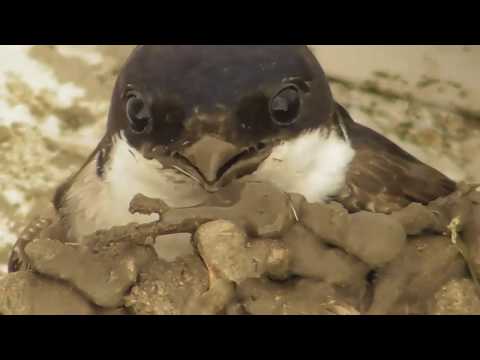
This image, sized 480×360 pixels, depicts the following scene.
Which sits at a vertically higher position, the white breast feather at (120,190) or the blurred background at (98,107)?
the white breast feather at (120,190)

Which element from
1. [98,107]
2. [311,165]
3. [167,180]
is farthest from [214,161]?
[98,107]

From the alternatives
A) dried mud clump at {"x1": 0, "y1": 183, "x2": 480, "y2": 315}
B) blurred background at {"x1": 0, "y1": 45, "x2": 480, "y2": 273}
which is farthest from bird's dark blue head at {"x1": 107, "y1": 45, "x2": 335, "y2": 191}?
blurred background at {"x1": 0, "y1": 45, "x2": 480, "y2": 273}

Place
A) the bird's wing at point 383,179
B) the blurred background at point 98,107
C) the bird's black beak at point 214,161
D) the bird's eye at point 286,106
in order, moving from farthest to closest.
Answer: the blurred background at point 98,107 → the bird's wing at point 383,179 → the bird's eye at point 286,106 → the bird's black beak at point 214,161

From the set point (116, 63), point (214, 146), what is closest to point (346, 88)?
point (116, 63)

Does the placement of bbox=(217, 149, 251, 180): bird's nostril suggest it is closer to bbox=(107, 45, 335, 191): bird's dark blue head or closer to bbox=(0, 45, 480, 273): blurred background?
bbox=(107, 45, 335, 191): bird's dark blue head

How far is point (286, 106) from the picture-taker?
5.69 ft

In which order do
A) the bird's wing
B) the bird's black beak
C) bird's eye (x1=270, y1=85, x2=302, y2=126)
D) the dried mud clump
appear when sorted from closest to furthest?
the dried mud clump
the bird's black beak
bird's eye (x1=270, y1=85, x2=302, y2=126)
the bird's wing

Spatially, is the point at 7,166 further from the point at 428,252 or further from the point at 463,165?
the point at 428,252

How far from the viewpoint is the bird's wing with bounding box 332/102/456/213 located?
195 cm

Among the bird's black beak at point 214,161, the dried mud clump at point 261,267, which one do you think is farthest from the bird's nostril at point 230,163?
the dried mud clump at point 261,267

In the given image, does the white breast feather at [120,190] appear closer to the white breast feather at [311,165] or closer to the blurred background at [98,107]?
the white breast feather at [311,165]

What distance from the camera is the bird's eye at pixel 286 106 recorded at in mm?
1707

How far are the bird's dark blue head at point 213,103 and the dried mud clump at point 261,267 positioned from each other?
171 millimetres

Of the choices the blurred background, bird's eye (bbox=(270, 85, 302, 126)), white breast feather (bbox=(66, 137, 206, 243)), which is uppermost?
bird's eye (bbox=(270, 85, 302, 126))
